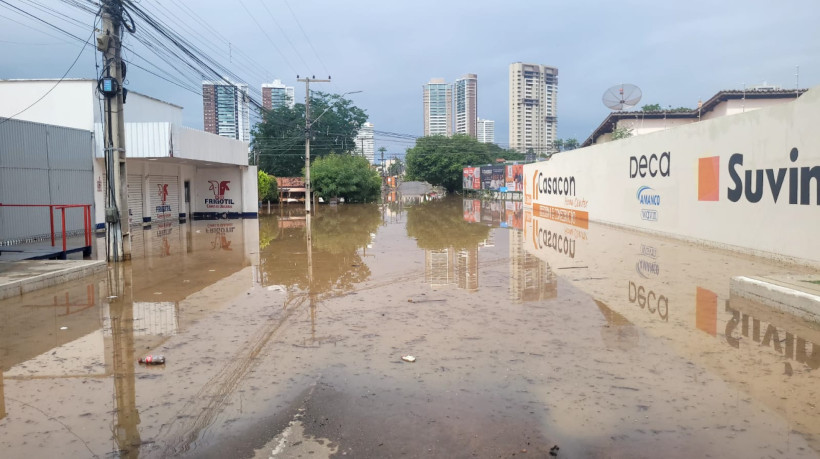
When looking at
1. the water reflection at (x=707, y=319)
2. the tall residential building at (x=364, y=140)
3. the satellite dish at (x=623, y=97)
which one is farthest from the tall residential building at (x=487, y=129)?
the water reflection at (x=707, y=319)

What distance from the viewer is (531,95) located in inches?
3999

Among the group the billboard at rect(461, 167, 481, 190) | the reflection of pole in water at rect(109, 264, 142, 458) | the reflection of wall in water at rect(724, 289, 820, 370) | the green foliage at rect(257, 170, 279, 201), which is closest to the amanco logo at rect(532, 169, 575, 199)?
the green foliage at rect(257, 170, 279, 201)

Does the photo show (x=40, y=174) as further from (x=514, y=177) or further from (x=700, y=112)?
(x=514, y=177)

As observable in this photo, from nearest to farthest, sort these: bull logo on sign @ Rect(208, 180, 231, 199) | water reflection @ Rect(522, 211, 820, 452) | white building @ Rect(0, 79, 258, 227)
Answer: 1. water reflection @ Rect(522, 211, 820, 452)
2. white building @ Rect(0, 79, 258, 227)
3. bull logo on sign @ Rect(208, 180, 231, 199)

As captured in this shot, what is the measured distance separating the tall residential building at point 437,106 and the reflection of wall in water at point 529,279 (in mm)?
125019

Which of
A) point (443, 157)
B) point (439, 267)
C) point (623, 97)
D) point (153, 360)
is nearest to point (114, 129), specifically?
point (439, 267)

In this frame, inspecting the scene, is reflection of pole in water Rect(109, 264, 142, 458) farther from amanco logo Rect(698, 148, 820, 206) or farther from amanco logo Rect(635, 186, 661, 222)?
amanco logo Rect(635, 186, 661, 222)

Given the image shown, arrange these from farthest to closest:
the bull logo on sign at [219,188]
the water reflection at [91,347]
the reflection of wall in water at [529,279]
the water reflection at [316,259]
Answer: the bull logo on sign at [219,188]
the water reflection at [316,259]
the reflection of wall in water at [529,279]
the water reflection at [91,347]

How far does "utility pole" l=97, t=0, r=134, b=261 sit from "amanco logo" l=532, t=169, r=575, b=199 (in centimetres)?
2078

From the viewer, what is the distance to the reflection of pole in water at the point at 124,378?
4.49 m

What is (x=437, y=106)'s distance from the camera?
141m

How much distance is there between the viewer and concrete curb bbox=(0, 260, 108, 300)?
400 inches

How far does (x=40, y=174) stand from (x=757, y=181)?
67.2ft

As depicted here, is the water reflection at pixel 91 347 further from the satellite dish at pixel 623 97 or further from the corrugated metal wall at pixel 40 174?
the satellite dish at pixel 623 97
